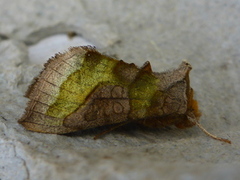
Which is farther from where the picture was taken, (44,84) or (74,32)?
(74,32)

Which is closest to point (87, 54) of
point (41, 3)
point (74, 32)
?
point (74, 32)

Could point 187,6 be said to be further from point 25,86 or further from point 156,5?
point 25,86

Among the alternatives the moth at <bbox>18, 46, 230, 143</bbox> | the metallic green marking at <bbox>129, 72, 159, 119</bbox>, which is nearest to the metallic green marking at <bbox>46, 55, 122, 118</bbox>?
the moth at <bbox>18, 46, 230, 143</bbox>

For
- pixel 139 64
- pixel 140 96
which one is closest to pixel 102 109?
pixel 140 96

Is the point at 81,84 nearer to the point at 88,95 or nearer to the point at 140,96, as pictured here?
the point at 88,95

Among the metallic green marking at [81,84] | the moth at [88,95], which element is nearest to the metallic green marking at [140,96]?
the moth at [88,95]
